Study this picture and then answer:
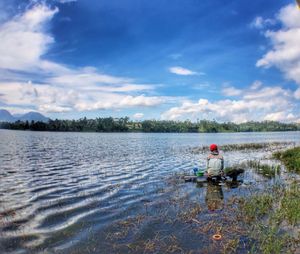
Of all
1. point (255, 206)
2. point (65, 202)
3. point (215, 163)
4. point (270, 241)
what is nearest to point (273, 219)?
point (255, 206)

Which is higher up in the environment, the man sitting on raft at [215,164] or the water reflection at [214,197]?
the man sitting on raft at [215,164]

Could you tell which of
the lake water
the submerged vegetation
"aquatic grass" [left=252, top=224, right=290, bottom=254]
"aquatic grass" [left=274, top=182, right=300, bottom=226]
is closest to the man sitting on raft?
the lake water

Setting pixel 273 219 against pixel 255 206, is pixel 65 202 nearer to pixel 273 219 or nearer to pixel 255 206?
pixel 255 206

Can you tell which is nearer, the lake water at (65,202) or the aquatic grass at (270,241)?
the aquatic grass at (270,241)

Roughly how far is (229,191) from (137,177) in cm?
873

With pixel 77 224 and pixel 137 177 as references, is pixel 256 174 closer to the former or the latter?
pixel 137 177

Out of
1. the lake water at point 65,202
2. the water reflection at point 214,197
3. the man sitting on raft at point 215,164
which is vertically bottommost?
the lake water at point 65,202

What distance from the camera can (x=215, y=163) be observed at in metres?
21.9

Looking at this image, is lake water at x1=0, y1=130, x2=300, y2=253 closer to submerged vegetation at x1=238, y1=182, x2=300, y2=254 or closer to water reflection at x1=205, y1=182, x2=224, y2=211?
water reflection at x1=205, y1=182, x2=224, y2=211

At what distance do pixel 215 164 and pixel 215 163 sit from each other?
113 mm

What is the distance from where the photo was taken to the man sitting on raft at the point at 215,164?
71.5 ft

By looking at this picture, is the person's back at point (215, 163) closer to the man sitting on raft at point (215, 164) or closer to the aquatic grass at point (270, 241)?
the man sitting on raft at point (215, 164)

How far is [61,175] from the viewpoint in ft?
88.0

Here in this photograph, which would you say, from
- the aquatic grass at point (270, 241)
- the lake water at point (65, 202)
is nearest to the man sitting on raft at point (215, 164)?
the lake water at point (65, 202)
